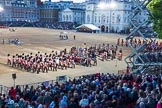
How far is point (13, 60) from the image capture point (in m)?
44.0

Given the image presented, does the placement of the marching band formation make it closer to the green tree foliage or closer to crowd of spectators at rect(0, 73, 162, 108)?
the green tree foliage

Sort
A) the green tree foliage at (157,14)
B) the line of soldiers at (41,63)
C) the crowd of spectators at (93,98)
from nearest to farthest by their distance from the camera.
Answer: the crowd of spectators at (93,98)
the green tree foliage at (157,14)
the line of soldiers at (41,63)

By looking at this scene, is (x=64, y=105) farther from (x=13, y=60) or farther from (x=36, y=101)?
(x=13, y=60)

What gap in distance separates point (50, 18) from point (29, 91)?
500 ft

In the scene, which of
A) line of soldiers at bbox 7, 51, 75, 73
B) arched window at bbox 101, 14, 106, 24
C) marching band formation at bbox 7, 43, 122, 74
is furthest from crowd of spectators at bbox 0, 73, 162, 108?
arched window at bbox 101, 14, 106, 24

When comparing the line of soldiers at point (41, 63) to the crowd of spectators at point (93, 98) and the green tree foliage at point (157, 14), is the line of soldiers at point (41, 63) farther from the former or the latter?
the crowd of spectators at point (93, 98)

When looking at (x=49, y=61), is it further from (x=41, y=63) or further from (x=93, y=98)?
(x=93, y=98)

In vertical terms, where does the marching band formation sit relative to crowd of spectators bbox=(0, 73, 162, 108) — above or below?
below

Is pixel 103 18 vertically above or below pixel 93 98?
above

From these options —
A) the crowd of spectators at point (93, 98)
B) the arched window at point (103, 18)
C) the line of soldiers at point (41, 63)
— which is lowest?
the line of soldiers at point (41, 63)

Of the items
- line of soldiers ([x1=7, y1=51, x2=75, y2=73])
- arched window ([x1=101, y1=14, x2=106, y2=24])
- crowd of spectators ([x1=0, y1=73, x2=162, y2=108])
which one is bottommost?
line of soldiers ([x1=7, y1=51, x2=75, y2=73])

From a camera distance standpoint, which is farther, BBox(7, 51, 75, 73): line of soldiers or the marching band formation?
the marching band formation

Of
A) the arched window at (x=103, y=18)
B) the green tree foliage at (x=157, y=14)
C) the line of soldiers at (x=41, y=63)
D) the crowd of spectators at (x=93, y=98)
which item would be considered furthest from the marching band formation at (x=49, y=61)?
the arched window at (x=103, y=18)

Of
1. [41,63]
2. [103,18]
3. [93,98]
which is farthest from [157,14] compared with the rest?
[103,18]
